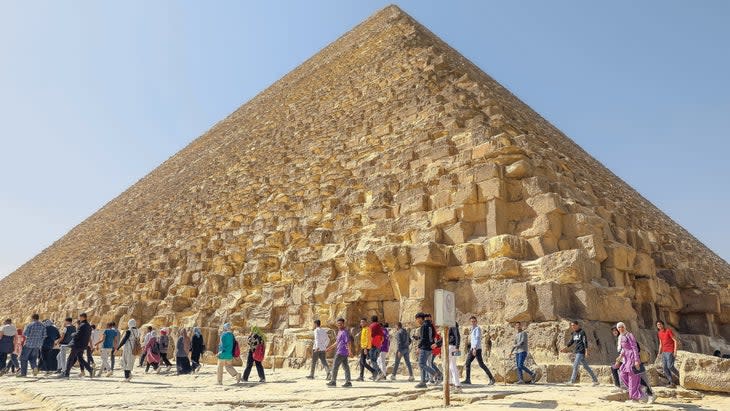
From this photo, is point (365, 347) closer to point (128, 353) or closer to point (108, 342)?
point (128, 353)

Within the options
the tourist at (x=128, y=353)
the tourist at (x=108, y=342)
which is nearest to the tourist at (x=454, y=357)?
the tourist at (x=128, y=353)

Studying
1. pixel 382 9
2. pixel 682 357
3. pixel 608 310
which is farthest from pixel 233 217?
pixel 382 9

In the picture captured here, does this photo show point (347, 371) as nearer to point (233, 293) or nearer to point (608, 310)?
point (608, 310)

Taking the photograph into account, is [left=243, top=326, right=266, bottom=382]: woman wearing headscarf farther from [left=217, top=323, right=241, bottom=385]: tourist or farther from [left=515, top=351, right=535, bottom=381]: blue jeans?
[left=515, top=351, right=535, bottom=381]: blue jeans

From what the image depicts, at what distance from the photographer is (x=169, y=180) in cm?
2498

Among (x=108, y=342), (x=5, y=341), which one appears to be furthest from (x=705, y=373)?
(x=5, y=341)

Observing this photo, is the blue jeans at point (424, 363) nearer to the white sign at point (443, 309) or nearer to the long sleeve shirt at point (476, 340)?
the long sleeve shirt at point (476, 340)

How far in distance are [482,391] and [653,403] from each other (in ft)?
5.16

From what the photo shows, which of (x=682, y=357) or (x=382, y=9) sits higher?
(x=382, y=9)

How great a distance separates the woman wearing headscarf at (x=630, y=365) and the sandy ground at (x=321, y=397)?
0.50 ft

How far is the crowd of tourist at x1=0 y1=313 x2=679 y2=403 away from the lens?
19.5 ft

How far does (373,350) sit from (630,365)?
123 inches

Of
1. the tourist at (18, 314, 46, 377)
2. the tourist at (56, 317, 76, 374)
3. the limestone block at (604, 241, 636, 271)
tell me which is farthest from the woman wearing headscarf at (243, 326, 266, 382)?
the limestone block at (604, 241, 636, 271)

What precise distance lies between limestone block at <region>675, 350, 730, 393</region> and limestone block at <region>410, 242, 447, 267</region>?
3484 millimetres
